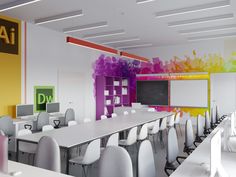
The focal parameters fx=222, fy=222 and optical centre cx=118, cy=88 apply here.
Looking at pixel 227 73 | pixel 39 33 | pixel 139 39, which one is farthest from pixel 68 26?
pixel 227 73

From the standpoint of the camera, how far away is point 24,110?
5.71 meters

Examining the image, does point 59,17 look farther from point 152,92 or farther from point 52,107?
point 152,92

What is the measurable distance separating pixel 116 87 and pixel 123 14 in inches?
186

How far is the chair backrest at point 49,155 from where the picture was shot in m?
2.51

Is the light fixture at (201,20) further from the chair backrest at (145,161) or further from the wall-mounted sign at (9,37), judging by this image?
the chair backrest at (145,161)

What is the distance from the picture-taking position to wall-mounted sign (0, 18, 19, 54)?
17.9ft

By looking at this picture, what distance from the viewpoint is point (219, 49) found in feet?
27.5

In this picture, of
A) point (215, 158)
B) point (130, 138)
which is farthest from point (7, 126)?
point (215, 158)

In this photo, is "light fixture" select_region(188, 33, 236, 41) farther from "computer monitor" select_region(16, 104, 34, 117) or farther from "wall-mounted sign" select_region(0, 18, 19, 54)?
"computer monitor" select_region(16, 104, 34, 117)

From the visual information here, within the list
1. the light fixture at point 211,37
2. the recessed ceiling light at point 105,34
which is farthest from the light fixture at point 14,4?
the light fixture at point 211,37

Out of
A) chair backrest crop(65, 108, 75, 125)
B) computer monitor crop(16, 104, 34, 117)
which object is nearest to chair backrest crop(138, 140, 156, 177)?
computer monitor crop(16, 104, 34, 117)

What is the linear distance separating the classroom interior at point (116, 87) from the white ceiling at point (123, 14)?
0.03 meters

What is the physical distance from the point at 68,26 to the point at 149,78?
4566 mm

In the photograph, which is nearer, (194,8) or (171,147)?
(171,147)
